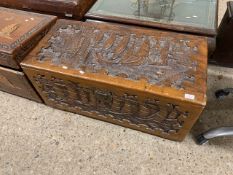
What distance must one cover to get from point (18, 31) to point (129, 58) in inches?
22.8

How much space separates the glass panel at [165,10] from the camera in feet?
3.75

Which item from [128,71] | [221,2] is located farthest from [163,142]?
[221,2]

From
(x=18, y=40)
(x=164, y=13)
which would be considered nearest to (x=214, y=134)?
(x=164, y=13)

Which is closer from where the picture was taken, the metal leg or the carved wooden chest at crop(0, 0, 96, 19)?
the metal leg

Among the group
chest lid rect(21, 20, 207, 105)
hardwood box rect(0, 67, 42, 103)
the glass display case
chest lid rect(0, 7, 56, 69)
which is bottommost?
hardwood box rect(0, 67, 42, 103)

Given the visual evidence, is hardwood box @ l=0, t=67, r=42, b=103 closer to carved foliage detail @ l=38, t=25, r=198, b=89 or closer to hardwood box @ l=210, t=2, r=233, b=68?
carved foliage detail @ l=38, t=25, r=198, b=89

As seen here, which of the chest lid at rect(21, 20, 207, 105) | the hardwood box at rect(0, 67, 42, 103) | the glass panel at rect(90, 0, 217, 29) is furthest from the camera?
the glass panel at rect(90, 0, 217, 29)

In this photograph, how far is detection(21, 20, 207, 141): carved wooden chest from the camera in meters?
0.80

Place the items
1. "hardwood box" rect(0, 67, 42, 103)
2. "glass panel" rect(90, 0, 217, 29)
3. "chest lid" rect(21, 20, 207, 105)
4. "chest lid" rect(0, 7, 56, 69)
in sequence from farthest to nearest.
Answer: "glass panel" rect(90, 0, 217, 29)
"hardwood box" rect(0, 67, 42, 103)
"chest lid" rect(0, 7, 56, 69)
"chest lid" rect(21, 20, 207, 105)

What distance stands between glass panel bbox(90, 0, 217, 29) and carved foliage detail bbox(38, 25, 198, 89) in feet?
0.74

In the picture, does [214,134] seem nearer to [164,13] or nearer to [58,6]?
→ [164,13]

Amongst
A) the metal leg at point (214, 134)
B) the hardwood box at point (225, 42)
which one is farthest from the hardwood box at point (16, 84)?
the hardwood box at point (225, 42)

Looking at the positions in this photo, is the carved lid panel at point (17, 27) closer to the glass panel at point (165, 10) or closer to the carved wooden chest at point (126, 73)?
the carved wooden chest at point (126, 73)

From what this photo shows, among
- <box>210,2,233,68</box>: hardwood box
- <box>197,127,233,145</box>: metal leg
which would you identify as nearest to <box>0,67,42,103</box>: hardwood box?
<box>197,127,233,145</box>: metal leg
